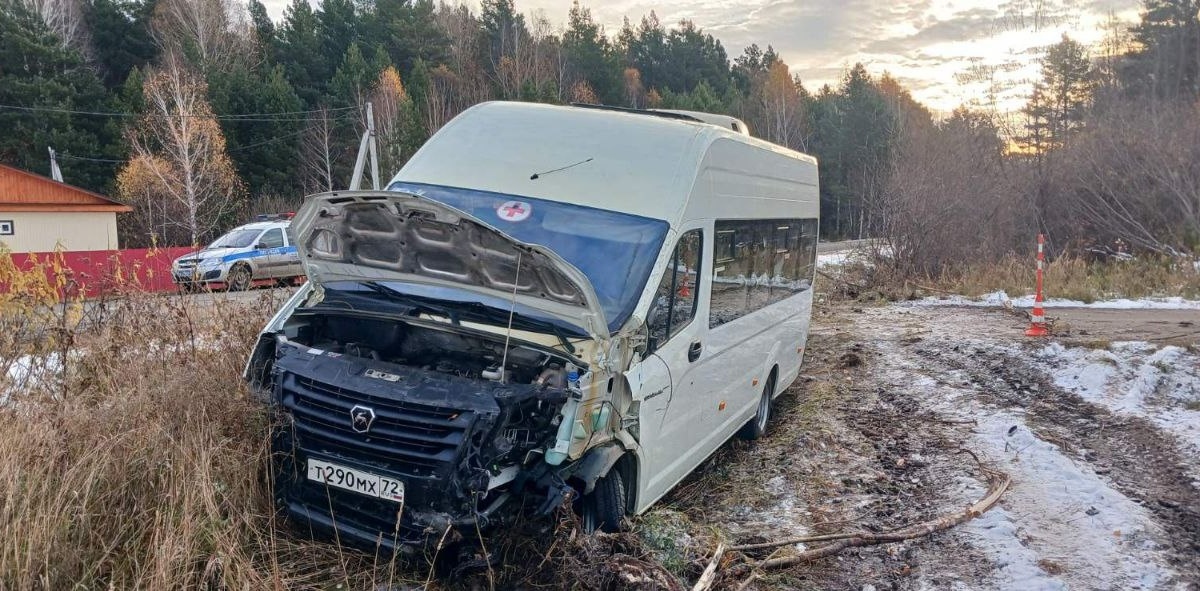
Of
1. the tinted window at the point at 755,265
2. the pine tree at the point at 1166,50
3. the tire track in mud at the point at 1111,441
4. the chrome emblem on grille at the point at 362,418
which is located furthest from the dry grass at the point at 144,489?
the pine tree at the point at 1166,50

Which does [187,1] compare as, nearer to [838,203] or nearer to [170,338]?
[838,203]

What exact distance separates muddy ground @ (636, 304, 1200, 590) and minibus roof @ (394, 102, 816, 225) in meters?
2.02

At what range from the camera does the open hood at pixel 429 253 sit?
13.0 ft

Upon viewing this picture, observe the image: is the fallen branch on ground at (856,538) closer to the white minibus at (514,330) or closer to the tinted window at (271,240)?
the white minibus at (514,330)

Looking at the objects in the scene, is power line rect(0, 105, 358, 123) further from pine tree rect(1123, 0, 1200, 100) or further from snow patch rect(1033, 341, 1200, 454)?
pine tree rect(1123, 0, 1200, 100)

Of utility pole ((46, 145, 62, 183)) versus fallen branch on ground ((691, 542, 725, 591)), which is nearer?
fallen branch on ground ((691, 542, 725, 591))

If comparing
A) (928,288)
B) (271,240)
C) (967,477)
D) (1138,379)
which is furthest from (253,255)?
(1138,379)

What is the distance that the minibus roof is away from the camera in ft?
16.5

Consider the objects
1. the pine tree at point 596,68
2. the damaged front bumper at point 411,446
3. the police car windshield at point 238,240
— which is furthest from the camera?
the pine tree at point 596,68

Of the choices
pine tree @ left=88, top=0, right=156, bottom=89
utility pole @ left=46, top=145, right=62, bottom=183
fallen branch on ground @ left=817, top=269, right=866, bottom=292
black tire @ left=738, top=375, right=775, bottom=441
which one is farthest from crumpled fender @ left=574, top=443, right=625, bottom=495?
pine tree @ left=88, top=0, right=156, bottom=89

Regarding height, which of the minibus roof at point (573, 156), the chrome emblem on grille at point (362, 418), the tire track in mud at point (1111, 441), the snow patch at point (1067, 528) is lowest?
the snow patch at point (1067, 528)

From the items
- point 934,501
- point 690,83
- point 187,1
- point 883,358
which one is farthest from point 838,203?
point 934,501

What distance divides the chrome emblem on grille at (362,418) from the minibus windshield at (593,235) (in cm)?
121

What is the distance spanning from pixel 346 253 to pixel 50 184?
3110cm
